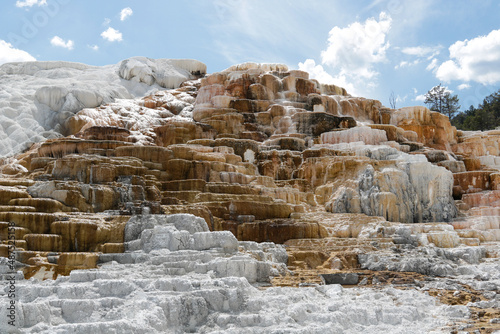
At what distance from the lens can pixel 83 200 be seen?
12.6m

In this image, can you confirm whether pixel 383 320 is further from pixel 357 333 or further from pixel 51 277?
pixel 51 277

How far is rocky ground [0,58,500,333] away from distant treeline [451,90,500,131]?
31.3 ft

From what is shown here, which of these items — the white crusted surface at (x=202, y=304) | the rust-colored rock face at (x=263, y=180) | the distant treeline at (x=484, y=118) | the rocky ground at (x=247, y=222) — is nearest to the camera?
the white crusted surface at (x=202, y=304)

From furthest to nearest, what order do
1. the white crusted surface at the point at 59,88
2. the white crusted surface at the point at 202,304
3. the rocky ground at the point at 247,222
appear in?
the white crusted surface at the point at 59,88
the rocky ground at the point at 247,222
the white crusted surface at the point at 202,304

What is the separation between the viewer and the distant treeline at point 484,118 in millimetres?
37000

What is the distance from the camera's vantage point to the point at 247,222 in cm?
1391

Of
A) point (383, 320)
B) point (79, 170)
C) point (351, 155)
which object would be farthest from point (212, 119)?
point (383, 320)

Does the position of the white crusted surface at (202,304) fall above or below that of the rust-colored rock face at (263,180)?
below

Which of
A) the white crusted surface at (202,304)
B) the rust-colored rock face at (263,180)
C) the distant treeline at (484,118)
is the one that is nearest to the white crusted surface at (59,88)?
the rust-colored rock face at (263,180)

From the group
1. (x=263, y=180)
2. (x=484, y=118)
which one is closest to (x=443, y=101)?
(x=484, y=118)

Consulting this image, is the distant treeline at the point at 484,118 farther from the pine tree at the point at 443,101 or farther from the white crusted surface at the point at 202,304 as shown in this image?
the white crusted surface at the point at 202,304

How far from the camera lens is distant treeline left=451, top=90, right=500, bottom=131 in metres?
37.0

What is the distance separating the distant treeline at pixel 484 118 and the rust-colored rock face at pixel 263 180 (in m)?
9.16

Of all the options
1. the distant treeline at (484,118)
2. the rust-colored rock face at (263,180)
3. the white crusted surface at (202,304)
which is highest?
the distant treeline at (484,118)
